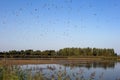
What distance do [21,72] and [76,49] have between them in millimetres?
126647

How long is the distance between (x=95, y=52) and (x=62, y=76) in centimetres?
13292

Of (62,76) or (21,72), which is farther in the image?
(21,72)

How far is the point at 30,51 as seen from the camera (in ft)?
429

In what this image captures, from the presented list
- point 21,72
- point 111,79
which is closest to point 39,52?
point 111,79

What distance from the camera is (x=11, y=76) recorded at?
1116cm

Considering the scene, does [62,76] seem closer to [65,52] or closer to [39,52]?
[39,52]

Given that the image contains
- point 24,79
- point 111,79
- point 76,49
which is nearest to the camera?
point 24,79

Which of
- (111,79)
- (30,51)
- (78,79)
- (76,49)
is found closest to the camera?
(78,79)

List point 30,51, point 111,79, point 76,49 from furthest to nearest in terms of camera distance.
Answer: point 76,49 < point 30,51 < point 111,79

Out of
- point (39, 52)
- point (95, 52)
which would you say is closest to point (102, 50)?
point (95, 52)

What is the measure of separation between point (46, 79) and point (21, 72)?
2.33 metres

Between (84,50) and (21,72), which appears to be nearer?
(21,72)

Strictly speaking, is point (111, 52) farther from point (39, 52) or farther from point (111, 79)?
point (111, 79)

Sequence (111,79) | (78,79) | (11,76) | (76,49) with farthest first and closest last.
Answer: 1. (76,49)
2. (111,79)
3. (11,76)
4. (78,79)
